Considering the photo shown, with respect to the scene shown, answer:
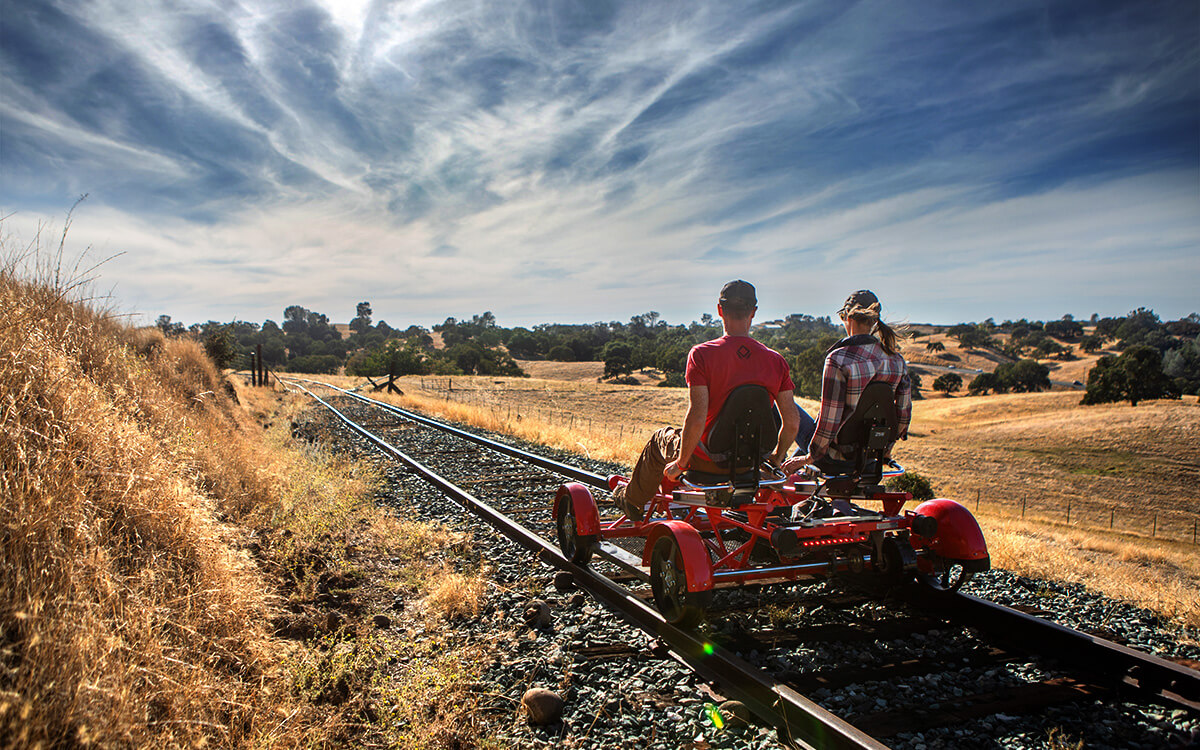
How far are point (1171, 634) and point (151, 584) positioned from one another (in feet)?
19.9

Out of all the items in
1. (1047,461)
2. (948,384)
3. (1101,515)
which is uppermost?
(948,384)

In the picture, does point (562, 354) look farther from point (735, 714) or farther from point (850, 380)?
point (735, 714)

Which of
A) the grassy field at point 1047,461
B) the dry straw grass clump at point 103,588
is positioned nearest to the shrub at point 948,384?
the grassy field at point 1047,461

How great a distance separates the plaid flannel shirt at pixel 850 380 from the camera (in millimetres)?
4184

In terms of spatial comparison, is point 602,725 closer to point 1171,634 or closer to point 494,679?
point 494,679

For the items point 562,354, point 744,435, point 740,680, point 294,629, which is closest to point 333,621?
point 294,629

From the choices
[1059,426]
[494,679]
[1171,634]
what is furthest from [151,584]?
[1059,426]

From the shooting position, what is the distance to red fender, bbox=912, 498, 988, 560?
3.90 m

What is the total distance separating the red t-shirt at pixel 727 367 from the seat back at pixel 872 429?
0.54 m

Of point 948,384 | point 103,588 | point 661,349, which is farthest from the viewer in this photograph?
Result: point 661,349

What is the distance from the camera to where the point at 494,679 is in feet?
11.3

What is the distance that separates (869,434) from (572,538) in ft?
8.46

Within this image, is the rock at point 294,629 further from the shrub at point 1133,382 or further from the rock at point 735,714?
the shrub at point 1133,382

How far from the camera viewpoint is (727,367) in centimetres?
407
